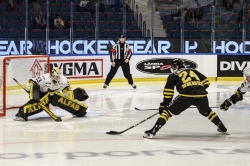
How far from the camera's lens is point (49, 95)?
8516 mm

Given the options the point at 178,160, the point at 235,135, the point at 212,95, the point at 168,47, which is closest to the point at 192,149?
the point at 178,160

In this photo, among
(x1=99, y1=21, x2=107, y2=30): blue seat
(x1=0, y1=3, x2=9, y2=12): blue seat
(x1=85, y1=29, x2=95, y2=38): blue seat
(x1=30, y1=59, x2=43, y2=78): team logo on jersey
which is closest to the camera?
(x1=30, y1=59, x2=43, y2=78): team logo on jersey

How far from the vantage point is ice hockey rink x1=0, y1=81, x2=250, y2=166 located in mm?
5844

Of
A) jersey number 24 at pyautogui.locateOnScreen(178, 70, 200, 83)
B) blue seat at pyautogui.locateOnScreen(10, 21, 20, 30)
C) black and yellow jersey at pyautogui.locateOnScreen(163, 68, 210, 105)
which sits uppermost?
blue seat at pyautogui.locateOnScreen(10, 21, 20, 30)

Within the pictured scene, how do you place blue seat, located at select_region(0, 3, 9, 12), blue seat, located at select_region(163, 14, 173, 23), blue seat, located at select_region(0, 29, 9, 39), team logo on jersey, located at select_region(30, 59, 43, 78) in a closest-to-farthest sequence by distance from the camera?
team logo on jersey, located at select_region(30, 59, 43, 78), blue seat, located at select_region(0, 29, 9, 39), blue seat, located at select_region(0, 3, 9, 12), blue seat, located at select_region(163, 14, 173, 23)

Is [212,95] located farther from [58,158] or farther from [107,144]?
[58,158]

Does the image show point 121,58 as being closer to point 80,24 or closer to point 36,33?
point 80,24

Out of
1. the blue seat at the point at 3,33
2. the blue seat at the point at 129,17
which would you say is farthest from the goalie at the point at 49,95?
the blue seat at the point at 129,17

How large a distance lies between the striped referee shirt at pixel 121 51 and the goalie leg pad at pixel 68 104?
4.33 meters

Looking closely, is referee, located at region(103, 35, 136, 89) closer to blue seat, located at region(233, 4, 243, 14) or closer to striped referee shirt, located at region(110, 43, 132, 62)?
striped referee shirt, located at region(110, 43, 132, 62)

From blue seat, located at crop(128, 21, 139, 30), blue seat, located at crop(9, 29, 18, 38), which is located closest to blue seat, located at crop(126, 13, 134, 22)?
blue seat, located at crop(128, 21, 139, 30)

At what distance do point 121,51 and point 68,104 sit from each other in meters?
4.61

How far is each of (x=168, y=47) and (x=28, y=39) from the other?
3.36 metres

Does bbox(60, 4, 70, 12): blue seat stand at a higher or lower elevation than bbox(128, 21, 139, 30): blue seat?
higher
